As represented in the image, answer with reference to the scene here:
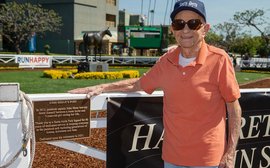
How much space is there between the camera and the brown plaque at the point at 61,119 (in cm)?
322

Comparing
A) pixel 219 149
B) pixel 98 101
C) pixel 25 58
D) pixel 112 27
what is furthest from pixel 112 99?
pixel 112 27

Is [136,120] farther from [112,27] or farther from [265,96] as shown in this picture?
[112,27]

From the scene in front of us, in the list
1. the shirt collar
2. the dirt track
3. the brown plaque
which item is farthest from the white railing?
the shirt collar

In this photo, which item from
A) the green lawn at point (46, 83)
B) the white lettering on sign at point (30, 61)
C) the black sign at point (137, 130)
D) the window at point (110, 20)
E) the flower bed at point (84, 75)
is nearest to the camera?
the black sign at point (137, 130)

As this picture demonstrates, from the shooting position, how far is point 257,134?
4.32 m

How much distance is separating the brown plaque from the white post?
0.82ft

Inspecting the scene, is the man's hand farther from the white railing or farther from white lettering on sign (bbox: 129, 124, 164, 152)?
the white railing

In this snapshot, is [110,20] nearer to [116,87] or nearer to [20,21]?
[20,21]

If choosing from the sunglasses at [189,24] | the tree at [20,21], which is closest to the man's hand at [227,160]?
the sunglasses at [189,24]

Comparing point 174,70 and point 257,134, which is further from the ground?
point 174,70

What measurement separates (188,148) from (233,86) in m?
0.59

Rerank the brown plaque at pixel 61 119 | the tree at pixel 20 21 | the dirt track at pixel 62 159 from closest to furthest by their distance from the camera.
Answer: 1. the brown plaque at pixel 61 119
2. the dirt track at pixel 62 159
3. the tree at pixel 20 21

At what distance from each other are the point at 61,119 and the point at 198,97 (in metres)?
1.22

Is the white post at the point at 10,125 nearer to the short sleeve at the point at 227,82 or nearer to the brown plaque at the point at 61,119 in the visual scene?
the brown plaque at the point at 61,119
